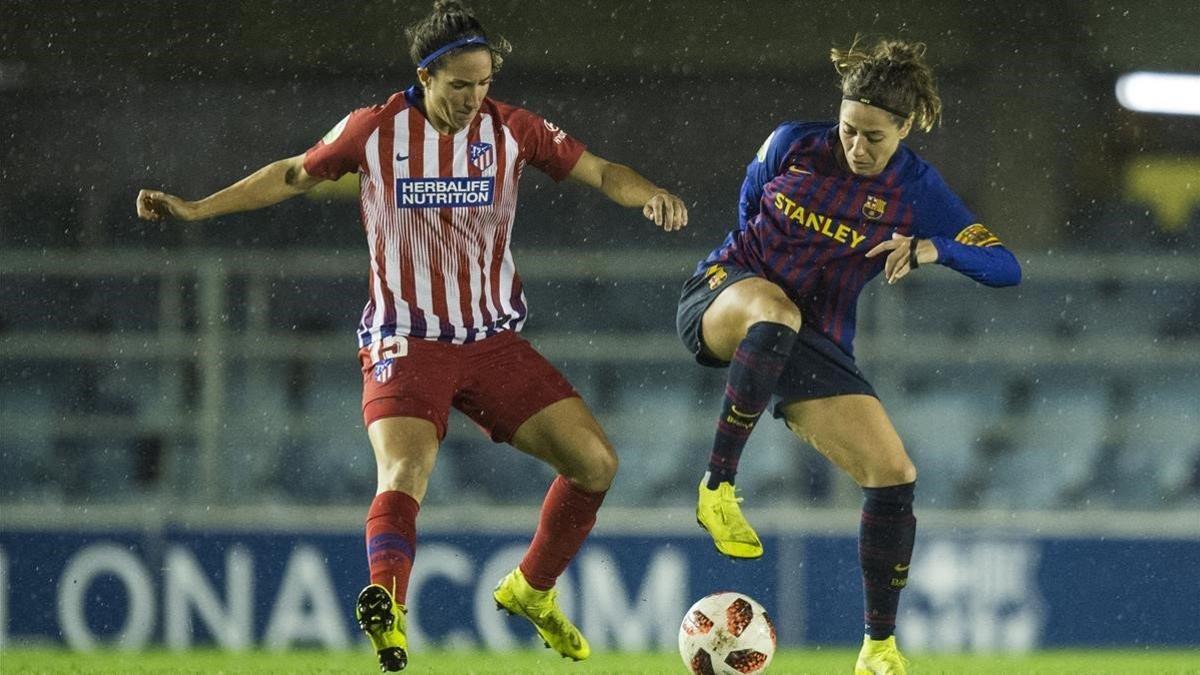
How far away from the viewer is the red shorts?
13.6ft

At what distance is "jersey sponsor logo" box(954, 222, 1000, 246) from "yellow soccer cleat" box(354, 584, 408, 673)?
1.59m

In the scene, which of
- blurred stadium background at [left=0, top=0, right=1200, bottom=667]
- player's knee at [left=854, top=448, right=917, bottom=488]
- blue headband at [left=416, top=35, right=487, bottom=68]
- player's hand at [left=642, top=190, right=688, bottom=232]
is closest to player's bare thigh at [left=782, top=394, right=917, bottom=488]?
player's knee at [left=854, top=448, right=917, bottom=488]

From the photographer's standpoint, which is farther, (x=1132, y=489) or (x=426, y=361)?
(x=1132, y=489)

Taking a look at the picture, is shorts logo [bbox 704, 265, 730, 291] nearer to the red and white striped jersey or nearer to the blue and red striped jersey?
the blue and red striped jersey

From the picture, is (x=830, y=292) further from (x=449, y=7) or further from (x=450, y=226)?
(x=449, y=7)

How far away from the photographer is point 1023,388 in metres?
8.90

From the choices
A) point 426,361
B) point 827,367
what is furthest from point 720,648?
point 426,361

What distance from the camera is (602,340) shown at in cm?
874

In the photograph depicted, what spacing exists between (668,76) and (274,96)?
7.02ft

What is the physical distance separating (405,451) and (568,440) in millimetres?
458

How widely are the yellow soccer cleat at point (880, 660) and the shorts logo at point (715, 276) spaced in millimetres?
953

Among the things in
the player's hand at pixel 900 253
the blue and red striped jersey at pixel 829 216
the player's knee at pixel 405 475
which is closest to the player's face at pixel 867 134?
the blue and red striped jersey at pixel 829 216

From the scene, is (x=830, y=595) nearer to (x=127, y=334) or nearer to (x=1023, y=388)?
(x=1023, y=388)

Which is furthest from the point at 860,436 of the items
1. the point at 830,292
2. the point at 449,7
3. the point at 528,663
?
the point at 528,663
